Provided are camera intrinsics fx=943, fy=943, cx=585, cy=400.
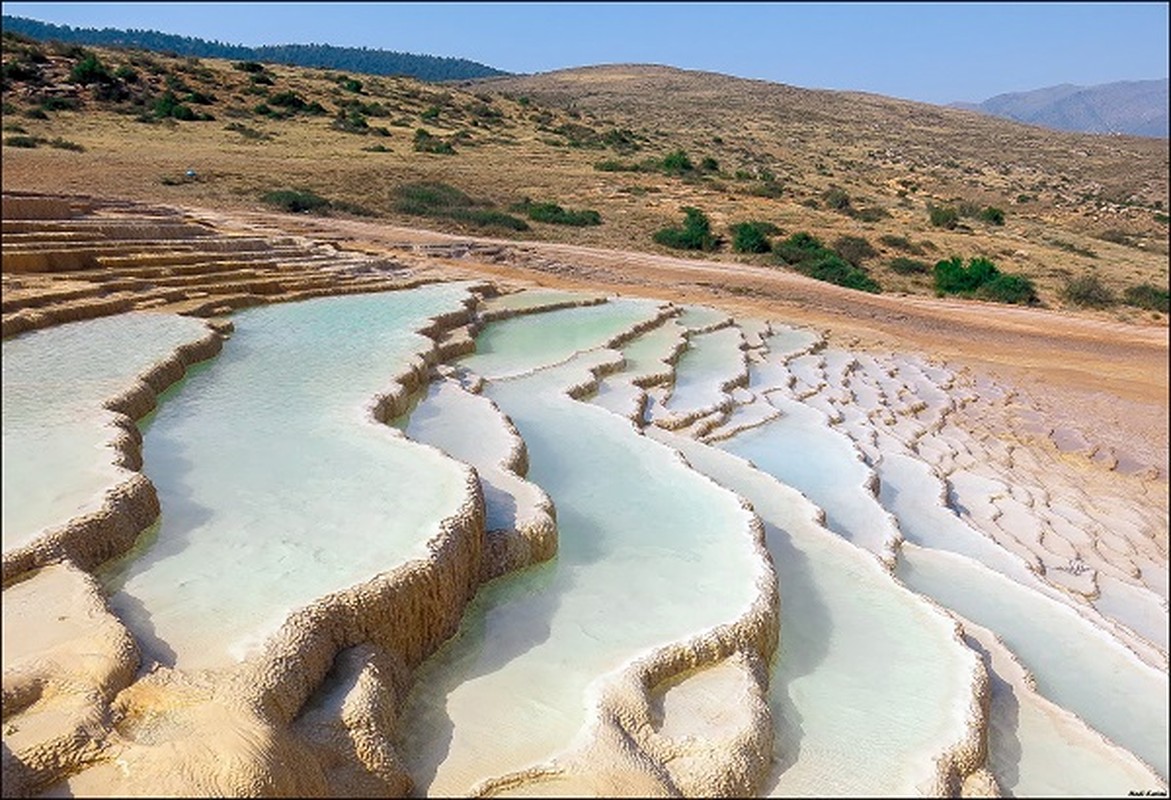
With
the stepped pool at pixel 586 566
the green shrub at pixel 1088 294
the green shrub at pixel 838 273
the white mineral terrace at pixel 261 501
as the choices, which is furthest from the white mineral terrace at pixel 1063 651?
the green shrub at pixel 1088 294

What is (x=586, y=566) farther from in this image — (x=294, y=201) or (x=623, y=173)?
(x=623, y=173)

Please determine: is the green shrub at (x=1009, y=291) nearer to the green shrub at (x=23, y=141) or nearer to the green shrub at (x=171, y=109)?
the green shrub at (x=23, y=141)

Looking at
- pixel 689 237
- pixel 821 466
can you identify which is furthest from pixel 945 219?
pixel 821 466

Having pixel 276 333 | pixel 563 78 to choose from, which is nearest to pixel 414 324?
pixel 276 333

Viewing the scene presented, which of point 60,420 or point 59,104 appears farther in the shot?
point 59,104

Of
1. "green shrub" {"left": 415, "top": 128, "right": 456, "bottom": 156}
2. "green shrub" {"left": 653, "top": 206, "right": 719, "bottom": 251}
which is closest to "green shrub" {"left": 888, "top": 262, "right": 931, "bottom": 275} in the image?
"green shrub" {"left": 653, "top": 206, "right": 719, "bottom": 251}
